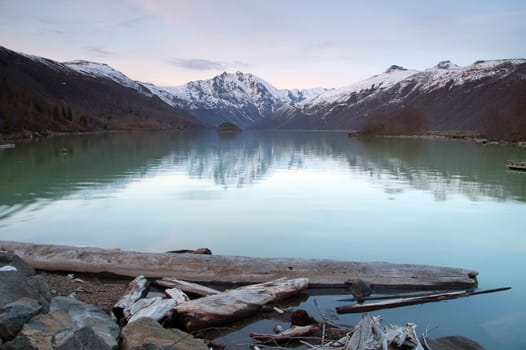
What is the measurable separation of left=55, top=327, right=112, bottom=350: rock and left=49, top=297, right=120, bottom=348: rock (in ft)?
1.55

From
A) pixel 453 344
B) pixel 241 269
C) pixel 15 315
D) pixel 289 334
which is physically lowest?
pixel 289 334

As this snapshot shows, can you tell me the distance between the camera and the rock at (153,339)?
19.9 feet

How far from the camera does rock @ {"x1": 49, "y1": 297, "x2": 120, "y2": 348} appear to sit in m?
6.34

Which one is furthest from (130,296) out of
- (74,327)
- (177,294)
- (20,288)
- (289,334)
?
(289,334)

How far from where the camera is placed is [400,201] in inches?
880

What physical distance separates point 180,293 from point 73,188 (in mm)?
18952

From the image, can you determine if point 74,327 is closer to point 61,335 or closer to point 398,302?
point 61,335

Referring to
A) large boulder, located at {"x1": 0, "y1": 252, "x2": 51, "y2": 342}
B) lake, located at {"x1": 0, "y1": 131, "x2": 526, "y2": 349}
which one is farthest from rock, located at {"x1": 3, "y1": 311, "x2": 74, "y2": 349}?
lake, located at {"x1": 0, "y1": 131, "x2": 526, "y2": 349}

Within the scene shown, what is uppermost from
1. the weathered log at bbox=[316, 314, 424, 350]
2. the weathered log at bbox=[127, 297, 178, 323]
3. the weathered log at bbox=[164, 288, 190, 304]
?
the weathered log at bbox=[316, 314, 424, 350]

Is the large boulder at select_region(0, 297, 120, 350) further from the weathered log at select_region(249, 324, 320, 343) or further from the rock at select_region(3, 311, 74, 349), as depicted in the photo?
the weathered log at select_region(249, 324, 320, 343)

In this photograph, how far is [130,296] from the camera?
28.6ft

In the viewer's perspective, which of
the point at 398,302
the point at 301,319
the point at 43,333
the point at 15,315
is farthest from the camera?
the point at 398,302

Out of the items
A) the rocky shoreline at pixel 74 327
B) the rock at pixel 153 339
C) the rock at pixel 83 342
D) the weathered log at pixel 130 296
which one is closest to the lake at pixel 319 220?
the rocky shoreline at pixel 74 327

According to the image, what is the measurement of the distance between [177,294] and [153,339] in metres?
2.55
